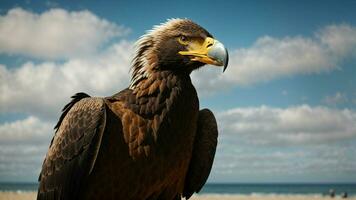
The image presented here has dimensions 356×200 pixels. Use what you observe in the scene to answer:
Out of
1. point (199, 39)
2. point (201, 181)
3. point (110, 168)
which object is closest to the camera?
point (110, 168)

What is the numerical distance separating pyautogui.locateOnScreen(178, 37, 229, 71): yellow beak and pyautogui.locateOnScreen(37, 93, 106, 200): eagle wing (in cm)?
119

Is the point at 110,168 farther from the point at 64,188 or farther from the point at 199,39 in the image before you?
the point at 199,39

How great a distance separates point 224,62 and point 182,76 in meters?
0.54

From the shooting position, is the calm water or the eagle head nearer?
the eagle head

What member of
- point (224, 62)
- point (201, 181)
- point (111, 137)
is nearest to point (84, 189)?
point (111, 137)

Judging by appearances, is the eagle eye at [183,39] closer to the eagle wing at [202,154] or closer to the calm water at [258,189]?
the eagle wing at [202,154]

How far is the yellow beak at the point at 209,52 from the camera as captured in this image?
5.31 meters

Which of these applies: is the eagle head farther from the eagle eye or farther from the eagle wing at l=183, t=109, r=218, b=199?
the eagle wing at l=183, t=109, r=218, b=199

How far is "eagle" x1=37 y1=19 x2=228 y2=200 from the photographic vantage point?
16.7 feet

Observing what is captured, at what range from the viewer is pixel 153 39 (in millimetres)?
5727

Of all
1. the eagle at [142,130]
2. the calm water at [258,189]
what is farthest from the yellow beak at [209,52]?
the calm water at [258,189]

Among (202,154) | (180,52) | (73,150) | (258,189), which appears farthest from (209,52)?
(258,189)

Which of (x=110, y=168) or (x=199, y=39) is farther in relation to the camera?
(x=199, y=39)

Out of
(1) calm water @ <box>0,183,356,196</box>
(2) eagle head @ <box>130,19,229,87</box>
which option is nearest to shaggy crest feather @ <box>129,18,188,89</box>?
(2) eagle head @ <box>130,19,229,87</box>
